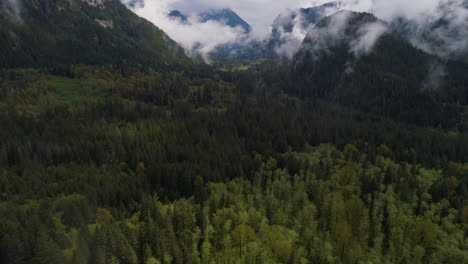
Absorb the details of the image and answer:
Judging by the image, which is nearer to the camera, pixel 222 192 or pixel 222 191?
pixel 222 192

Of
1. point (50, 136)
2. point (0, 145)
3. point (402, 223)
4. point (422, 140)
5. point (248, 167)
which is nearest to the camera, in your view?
point (402, 223)

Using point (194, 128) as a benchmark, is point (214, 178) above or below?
below

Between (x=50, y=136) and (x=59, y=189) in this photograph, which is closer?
(x=59, y=189)

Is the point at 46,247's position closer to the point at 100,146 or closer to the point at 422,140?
the point at 100,146

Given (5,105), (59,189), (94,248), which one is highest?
(5,105)

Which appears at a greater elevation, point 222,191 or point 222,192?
point 222,192

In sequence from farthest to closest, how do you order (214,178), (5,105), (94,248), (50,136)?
1. (5,105)
2. (50,136)
3. (214,178)
4. (94,248)

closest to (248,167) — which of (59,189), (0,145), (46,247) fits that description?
(59,189)
